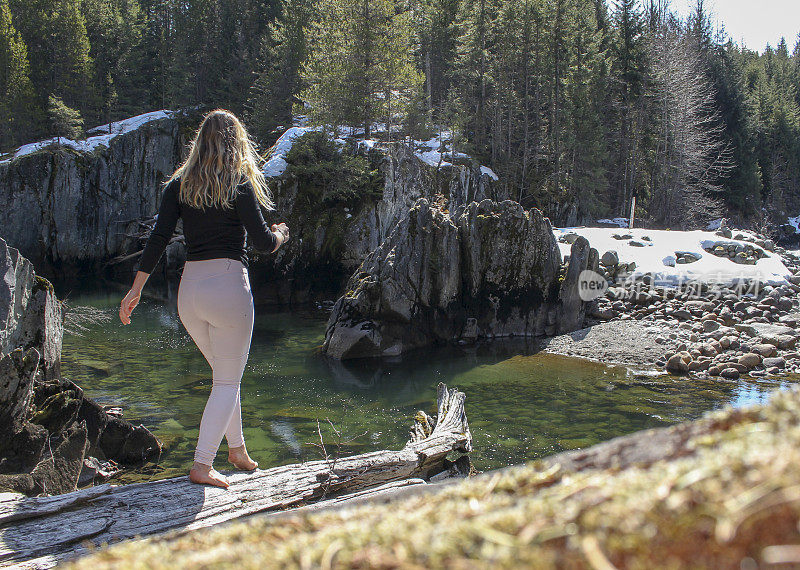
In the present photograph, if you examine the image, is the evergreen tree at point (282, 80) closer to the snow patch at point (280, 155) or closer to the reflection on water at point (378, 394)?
the snow patch at point (280, 155)

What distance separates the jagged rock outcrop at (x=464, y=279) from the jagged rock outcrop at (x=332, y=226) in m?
8.91

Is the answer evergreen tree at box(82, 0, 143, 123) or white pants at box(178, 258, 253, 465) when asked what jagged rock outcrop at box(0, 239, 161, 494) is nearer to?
white pants at box(178, 258, 253, 465)

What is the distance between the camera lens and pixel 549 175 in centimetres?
4144

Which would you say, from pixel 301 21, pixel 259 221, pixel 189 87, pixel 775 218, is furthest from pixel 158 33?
pixel 259 221

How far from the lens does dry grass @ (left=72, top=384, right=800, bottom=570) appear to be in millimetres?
747

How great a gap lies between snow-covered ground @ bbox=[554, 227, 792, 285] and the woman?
719 inches

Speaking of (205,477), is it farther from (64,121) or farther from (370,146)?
(64,121)

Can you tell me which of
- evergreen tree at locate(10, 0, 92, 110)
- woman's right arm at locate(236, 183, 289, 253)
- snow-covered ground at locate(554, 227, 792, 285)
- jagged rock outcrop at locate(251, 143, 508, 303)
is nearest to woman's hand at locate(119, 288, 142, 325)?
woman's right arm at locate(236, 183, 289, 253)

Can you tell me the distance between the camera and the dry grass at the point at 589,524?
75 centimetres

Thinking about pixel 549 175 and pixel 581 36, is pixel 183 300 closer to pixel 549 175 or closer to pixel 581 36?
pixel 549 175

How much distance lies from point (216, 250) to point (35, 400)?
12.3 ft

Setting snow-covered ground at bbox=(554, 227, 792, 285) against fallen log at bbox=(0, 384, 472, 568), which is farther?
snow-covered ground at bbox=(554, 227, 792, 285)

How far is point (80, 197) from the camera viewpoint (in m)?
35.2

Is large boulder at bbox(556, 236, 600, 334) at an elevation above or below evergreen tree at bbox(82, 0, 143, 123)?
below
